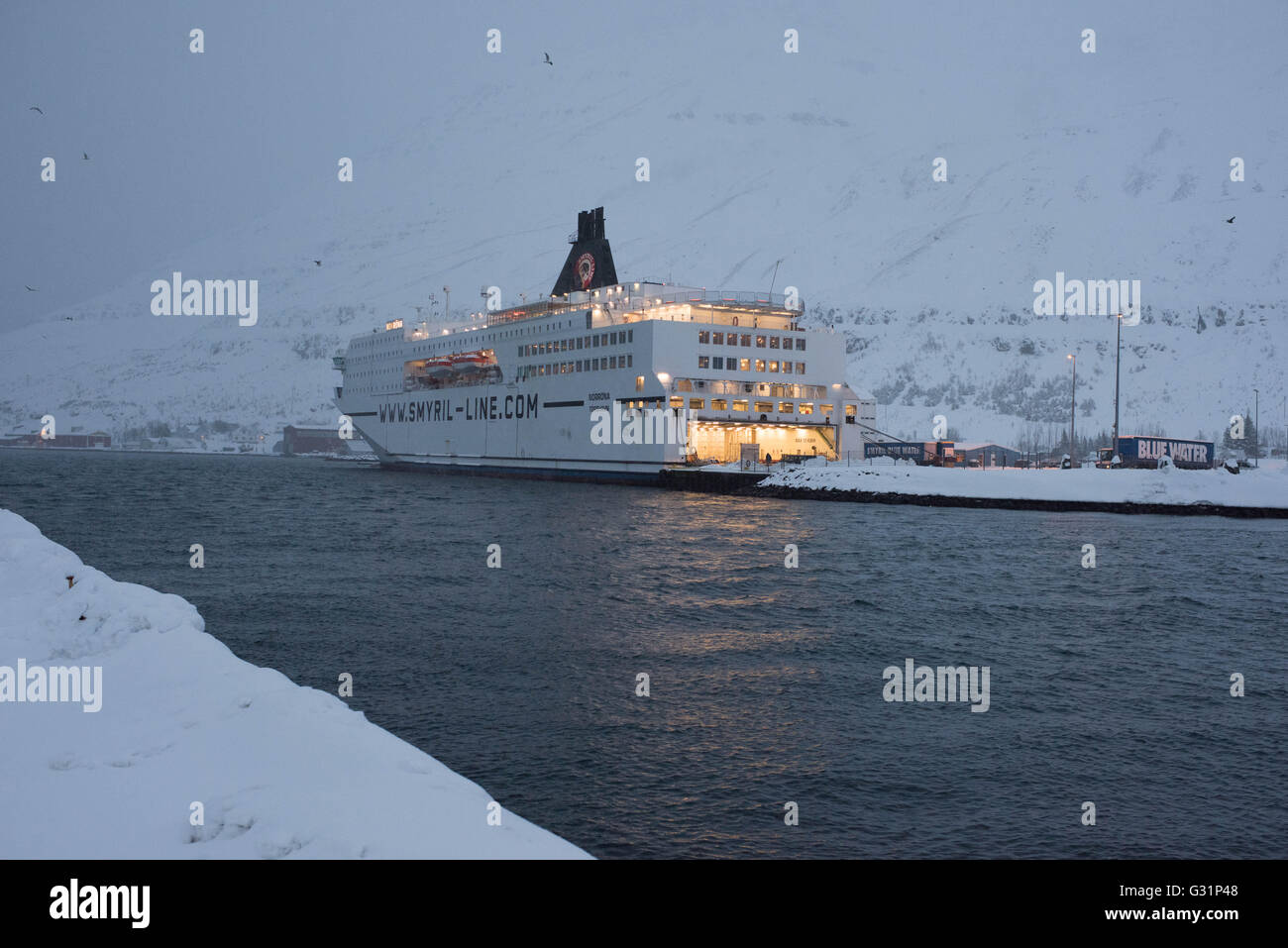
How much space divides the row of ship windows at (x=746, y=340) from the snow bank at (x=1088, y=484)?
17.4 meters

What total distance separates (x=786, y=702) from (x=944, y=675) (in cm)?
349

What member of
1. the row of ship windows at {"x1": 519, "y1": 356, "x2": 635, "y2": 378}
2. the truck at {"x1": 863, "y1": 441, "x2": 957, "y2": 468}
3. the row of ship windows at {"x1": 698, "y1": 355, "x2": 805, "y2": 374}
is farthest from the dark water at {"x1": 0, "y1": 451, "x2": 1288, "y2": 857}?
the truck at {"x1": 863, "y1": 441, "x2": 957, "y2": 468}

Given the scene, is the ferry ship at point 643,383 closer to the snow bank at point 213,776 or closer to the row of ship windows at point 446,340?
the row of ship windows at point 446,340

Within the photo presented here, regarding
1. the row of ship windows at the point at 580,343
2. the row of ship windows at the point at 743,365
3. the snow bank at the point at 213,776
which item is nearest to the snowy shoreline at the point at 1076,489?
the row of ship windows at the point at 743,365

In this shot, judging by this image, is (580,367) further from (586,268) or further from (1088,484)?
(1088,484)

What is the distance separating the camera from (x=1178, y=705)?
1482 centimetres

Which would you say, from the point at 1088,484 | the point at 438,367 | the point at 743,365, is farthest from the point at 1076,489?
the point at 438,367

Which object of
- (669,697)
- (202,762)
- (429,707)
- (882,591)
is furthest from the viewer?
(882,591)

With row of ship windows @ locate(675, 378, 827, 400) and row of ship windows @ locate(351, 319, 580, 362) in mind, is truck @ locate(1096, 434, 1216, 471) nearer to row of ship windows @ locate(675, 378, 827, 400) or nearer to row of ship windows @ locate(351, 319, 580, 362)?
row of ship windows @ locate(675, 378, 827, 400)

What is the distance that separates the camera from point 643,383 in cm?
7094

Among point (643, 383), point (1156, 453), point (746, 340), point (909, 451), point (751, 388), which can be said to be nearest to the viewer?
point (1156, 453)

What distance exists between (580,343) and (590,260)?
17.1m

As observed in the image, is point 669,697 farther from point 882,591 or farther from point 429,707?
point 882,591

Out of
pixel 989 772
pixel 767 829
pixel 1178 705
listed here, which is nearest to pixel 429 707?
pixel 767 829
